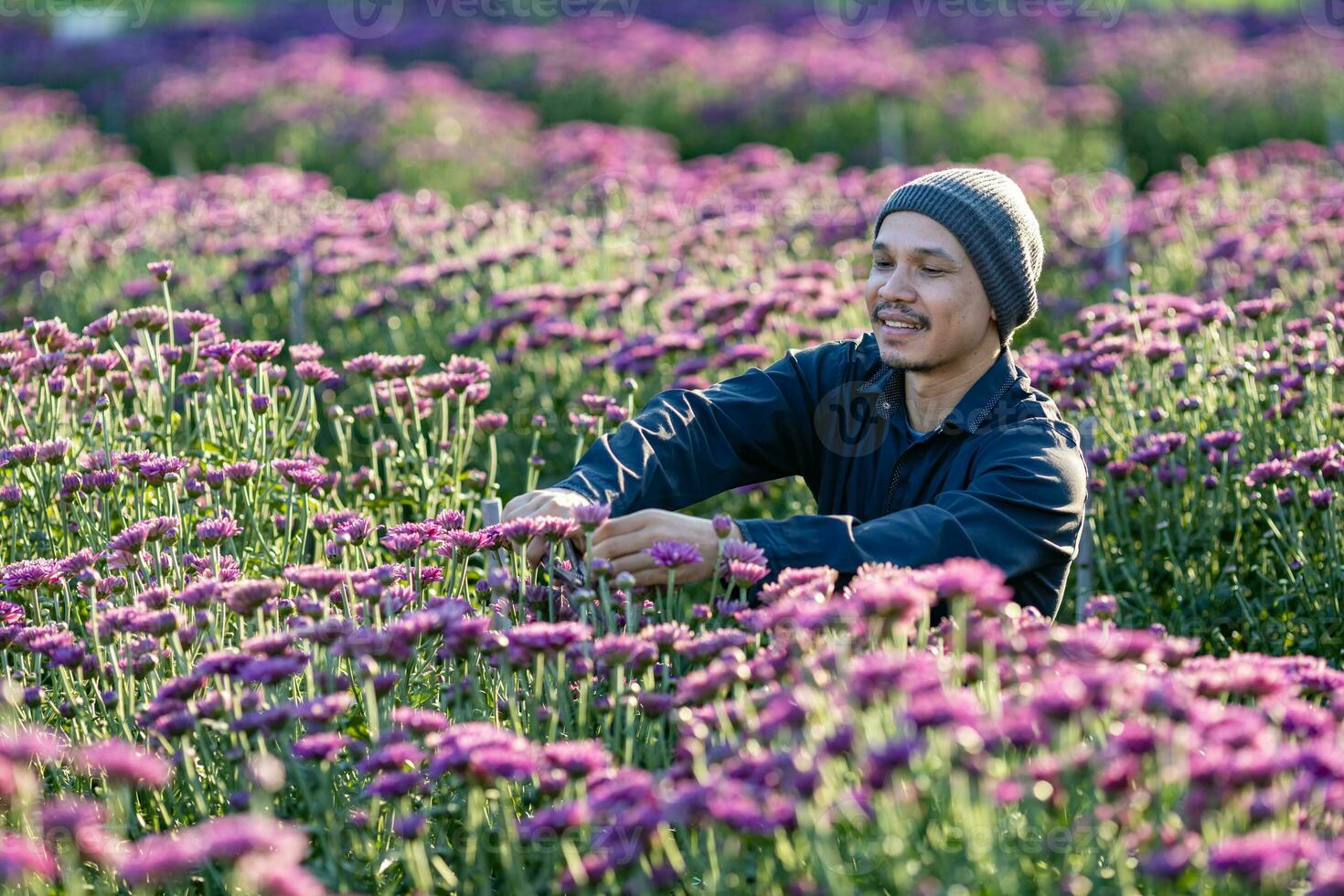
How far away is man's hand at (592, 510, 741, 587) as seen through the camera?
3.05 meters

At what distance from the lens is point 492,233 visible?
8125 mm

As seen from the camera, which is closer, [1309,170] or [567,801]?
[567,801]

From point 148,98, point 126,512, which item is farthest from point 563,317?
point 148,98

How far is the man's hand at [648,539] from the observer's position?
120 inches

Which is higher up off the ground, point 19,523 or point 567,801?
point 567,801

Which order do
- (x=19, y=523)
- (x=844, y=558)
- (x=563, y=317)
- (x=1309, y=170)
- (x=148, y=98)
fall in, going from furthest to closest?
(x=148, y=98)
(x=1309, y=170)
(x=563, y=317)
(x=19, y=523)
(x=844, y=558)

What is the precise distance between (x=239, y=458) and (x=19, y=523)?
1.93 feet

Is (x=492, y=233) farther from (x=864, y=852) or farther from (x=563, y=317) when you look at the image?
(x=864, y=852)

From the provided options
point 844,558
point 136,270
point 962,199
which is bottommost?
point 136,270

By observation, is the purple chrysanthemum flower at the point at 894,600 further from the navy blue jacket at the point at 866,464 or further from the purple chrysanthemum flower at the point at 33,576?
the purple chrysanthemum flower at the point at 33,576
